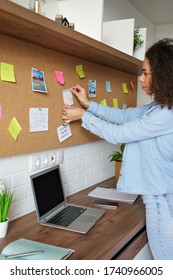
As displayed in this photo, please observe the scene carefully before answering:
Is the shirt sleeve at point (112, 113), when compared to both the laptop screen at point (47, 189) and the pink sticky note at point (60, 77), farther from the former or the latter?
the laptop screen at point (47, 189)

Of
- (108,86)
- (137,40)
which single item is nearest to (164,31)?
(137,40)

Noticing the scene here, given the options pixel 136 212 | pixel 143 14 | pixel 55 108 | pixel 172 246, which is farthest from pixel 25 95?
pixel 143 14

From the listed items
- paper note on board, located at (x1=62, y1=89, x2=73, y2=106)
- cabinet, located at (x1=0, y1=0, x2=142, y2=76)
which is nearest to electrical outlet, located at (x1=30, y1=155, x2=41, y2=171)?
paper note on board, located at (x1=62, y1=89, x2=73, y2=106)

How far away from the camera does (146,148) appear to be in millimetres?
1518

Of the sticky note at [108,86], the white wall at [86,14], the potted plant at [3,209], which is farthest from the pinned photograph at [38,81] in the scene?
the sticky note at [108,86]

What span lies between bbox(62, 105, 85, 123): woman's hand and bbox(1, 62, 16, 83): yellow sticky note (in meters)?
0.42

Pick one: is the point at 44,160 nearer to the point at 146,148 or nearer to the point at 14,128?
the point at 14,128

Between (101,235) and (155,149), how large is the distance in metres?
0.51

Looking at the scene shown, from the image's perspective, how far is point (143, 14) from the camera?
2.95 metres

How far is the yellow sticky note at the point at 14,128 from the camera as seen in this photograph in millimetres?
Result: 1351

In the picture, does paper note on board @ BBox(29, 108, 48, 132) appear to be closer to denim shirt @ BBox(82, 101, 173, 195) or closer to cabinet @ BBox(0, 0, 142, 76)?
denim shirt @ BBox(82, 101, 173, 195)

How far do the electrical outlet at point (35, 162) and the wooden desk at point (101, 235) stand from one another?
24cm

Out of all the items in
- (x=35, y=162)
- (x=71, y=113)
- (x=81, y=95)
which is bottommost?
(x=35, y=162)
